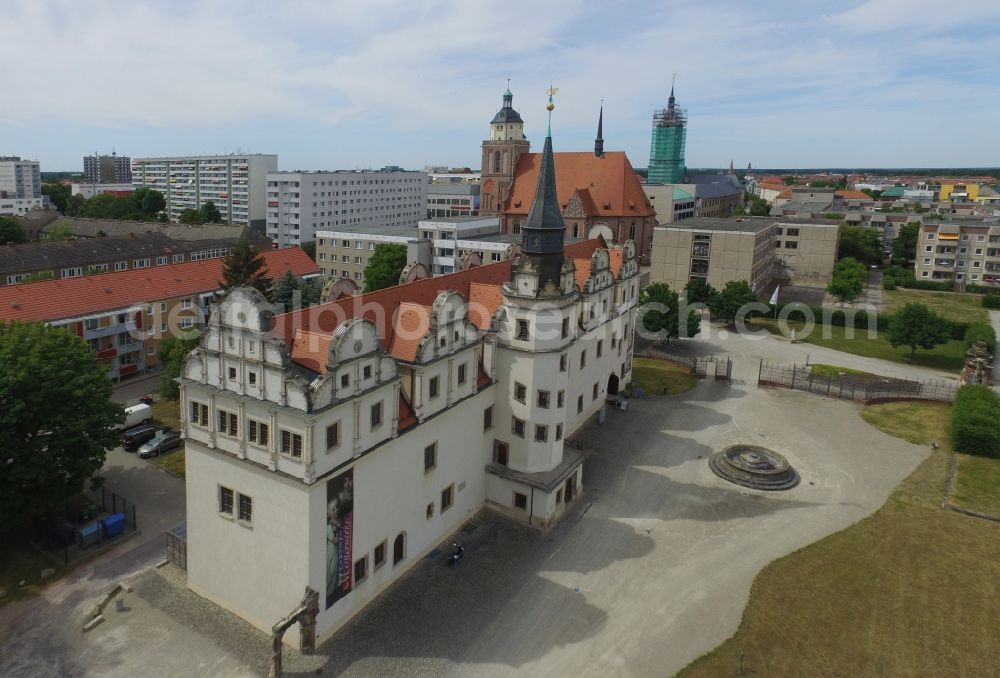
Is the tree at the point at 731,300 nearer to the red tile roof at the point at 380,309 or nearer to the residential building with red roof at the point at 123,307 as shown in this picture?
the red tile roof at the point at 380,309

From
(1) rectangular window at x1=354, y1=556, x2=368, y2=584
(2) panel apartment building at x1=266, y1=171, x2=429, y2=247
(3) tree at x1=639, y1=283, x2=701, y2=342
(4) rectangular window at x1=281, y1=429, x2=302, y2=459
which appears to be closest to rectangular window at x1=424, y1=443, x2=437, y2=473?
(1) rectangular window at x1=354, y1=556, x2=368, y2=584

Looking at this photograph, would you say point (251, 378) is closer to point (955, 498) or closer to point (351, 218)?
point (955, 498)

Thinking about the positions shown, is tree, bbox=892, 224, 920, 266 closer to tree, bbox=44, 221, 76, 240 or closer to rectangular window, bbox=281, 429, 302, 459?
rectangular window, bbox=281, 429, 302, 459

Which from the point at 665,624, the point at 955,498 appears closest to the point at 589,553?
the point at 665,624

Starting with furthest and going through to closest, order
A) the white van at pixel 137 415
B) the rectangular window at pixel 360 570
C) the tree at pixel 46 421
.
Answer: the white van at pixel 137 415
the tree at pixel 46 421
the rectangular window at pixel 360 570

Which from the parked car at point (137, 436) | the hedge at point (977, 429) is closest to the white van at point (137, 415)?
the parked car at point (137, 436)

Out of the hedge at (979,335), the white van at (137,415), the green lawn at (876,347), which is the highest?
the hedge at (979,335)
